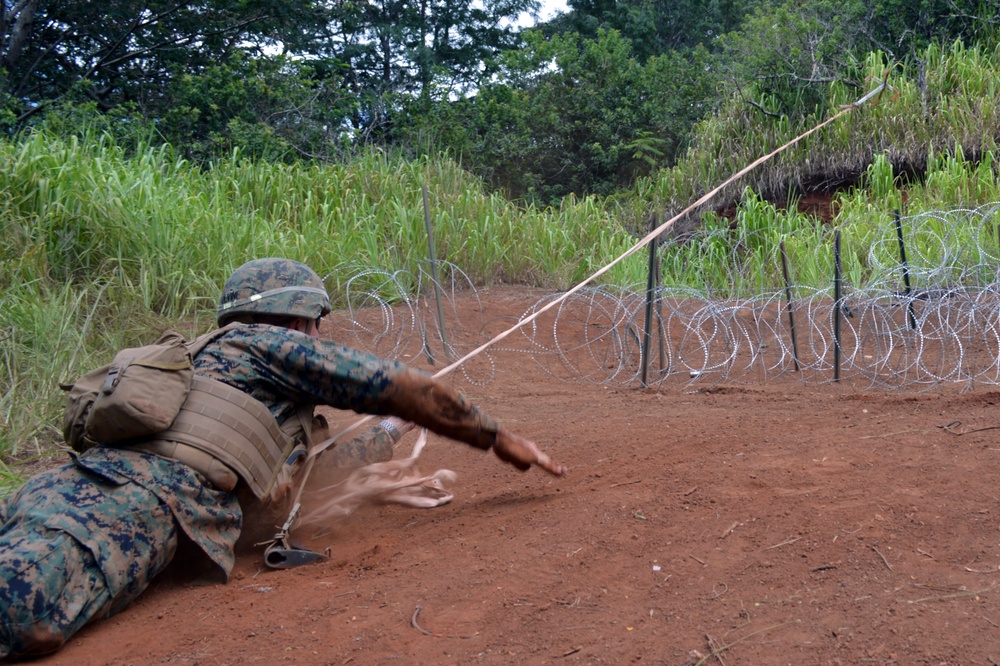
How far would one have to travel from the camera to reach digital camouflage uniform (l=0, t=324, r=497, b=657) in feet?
8.38

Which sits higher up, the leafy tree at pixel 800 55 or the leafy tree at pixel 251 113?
the leafy tree at pixel 800 55

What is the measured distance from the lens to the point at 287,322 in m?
3.41

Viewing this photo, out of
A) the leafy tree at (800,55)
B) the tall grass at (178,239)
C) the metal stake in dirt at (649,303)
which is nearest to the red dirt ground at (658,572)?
the metal stake in dirt at (649,303)

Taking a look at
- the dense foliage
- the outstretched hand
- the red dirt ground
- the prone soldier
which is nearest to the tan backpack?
the prone soldier

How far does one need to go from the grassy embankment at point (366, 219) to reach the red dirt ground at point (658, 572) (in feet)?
7.15

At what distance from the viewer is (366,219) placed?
8.61 metres

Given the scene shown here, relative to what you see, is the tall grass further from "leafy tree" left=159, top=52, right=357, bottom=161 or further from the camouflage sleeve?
the camouflage sleeve

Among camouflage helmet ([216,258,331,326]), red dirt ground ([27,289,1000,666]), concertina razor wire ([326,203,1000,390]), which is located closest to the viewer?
red dirt ground ([27,289,1000,666])

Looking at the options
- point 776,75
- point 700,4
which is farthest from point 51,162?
point 700,4

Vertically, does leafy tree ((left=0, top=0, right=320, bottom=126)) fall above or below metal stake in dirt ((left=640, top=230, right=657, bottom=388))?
above

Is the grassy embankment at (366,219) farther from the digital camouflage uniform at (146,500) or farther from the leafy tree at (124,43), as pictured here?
the leafy tree at (124,43)

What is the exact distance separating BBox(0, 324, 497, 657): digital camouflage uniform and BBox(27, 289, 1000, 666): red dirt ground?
149 millimetres

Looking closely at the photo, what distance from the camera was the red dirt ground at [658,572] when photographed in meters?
2.32

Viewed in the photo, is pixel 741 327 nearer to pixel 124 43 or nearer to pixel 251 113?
pixel 251 113
